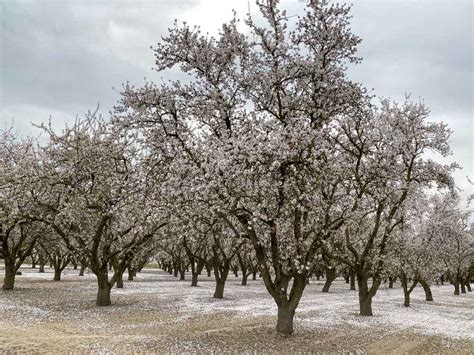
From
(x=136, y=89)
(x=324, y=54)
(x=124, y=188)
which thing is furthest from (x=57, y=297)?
(x=324, y=54)

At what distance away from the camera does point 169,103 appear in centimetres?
1847

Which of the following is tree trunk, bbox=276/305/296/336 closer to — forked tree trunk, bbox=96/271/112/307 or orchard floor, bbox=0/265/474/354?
orchard floor, bbox=0/265/474/354

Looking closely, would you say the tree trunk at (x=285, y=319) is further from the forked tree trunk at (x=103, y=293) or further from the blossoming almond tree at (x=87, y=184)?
the forked tree trunk at (x=103, y=293)

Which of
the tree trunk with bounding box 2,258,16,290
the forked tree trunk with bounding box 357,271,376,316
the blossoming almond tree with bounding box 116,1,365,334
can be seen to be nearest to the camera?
the blossoming almond tree with bounding box 116,1,365,334

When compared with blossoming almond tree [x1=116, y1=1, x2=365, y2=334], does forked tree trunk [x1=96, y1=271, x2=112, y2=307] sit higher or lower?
lower

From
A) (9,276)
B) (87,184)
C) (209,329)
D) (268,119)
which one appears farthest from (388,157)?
(9,276)

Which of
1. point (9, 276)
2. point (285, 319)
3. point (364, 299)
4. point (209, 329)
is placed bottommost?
point (209, 329)

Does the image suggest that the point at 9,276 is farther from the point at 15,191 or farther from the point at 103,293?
the point at 15,191

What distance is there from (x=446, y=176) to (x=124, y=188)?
19.1m

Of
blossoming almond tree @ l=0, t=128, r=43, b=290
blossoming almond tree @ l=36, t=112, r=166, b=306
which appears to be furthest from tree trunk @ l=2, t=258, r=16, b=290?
blossoming almond tree @ l=36, t=112, r=166, b=306

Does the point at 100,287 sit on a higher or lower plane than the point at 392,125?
lower

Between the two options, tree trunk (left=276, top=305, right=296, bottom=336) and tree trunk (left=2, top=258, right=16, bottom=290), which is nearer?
tree trunk (left=276, top=305, right=296, bottom=336)

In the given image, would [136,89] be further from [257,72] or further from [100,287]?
[100,287]

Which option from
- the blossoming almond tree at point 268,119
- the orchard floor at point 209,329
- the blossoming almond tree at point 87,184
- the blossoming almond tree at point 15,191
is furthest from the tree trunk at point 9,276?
the blossoming almond tree at point 268,119
